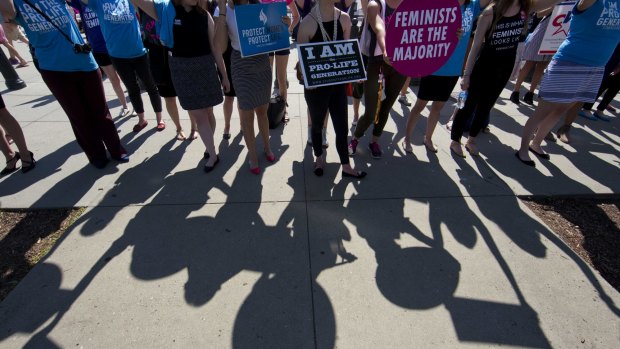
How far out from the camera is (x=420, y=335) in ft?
6.34

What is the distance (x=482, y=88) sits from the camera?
373cm

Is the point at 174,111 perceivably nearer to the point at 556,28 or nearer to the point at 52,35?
the point at 52,35

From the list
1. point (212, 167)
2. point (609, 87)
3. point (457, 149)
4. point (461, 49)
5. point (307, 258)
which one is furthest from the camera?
point (609, 87)

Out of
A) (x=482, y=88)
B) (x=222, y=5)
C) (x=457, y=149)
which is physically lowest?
(x=457, y=149)

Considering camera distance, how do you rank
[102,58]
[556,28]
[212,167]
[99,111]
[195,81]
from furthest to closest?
1. [556,28]
2. [102,58]
3. [212,167]
4. [99,111]
5. [195,81]

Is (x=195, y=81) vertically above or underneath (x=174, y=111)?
above

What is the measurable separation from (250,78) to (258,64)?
0.16 meters

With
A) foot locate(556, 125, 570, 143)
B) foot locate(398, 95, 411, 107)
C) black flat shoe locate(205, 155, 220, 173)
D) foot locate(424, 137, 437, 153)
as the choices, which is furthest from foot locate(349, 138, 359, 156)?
foot locate(556, 125, 570, 143)

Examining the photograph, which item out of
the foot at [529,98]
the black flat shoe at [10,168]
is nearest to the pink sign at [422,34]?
the foot at [529,98]

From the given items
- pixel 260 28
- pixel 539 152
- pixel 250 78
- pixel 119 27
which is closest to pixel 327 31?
pixel 260 28

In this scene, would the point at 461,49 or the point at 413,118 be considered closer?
the point at 461,49

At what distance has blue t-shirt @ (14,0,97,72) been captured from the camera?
2.89 metres

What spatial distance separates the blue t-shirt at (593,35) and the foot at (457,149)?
1.35 meters

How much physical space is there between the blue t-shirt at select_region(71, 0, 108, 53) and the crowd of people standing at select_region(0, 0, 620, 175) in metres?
0.01
